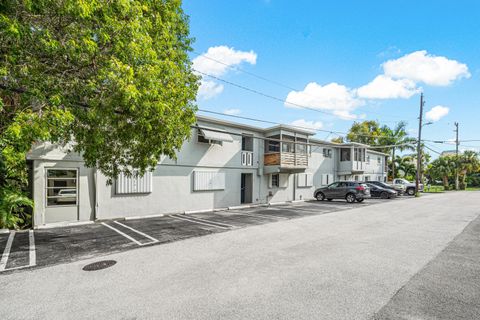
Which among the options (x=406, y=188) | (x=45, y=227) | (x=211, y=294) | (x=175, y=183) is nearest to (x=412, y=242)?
(x=211, y=294)

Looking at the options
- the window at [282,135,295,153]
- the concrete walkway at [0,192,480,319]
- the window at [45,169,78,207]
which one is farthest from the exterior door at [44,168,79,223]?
the window at [282,135,295,153]

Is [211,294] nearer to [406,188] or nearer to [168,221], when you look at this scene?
[168,221]

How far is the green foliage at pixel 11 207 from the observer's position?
8664 mm

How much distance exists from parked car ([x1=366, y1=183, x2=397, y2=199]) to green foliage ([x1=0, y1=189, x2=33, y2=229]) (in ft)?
81.3

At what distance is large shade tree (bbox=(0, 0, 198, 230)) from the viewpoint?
5020 mm

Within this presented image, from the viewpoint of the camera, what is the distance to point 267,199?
17875 mm

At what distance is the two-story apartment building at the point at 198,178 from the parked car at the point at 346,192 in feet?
5.60

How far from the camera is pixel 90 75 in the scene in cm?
633

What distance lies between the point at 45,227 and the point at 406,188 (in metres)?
32.4

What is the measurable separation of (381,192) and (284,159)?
11476 mm

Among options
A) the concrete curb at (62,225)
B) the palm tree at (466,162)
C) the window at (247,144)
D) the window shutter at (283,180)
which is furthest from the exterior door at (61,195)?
the palm tree at (466,162)

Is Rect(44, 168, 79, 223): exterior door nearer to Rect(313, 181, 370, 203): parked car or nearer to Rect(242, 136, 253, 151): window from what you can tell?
Rect(242, 136, 253, 151): window

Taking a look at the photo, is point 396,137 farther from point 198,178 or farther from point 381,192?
point 198,178

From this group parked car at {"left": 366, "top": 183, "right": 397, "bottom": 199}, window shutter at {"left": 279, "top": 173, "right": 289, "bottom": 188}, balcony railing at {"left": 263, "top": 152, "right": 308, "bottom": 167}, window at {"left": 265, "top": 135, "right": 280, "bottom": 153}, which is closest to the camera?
balcony railing at {"left": 263, "top": 152, "right": 308, "bottom": 167}
